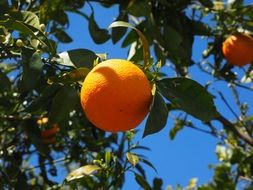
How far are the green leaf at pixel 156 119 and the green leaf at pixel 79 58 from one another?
0.25 meters

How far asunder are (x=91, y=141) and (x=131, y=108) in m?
1.54

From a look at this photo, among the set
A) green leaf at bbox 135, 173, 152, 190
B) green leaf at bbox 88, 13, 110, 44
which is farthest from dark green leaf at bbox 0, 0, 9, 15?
green leaf at bbox 88, 13, 110, 44

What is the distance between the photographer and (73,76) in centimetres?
125

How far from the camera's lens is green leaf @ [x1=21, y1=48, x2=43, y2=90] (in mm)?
1203

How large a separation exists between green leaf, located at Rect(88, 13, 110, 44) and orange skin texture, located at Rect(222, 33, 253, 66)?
0.64 metres

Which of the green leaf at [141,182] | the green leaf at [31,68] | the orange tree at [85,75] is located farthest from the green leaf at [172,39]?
the green leaf at [31,68]

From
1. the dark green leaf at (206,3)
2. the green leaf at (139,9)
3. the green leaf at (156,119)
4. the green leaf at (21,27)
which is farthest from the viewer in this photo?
the dark green leaf at (206,3)

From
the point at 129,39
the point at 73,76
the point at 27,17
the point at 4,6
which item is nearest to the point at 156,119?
the point at 73,76

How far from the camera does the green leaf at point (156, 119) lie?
1084 millimetres

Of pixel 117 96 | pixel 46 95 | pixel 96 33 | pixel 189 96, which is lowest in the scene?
pixel 46 95

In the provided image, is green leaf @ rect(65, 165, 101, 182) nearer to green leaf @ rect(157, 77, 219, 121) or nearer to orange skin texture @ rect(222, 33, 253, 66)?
green leaf @ rect(157, 77, 219, 121)

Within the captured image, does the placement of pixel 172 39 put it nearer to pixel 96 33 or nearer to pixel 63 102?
pixel 96 33

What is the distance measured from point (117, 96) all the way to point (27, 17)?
41 cm

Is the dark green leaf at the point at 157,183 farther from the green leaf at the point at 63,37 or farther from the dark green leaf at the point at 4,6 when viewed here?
the dark green leaf at the point at 4,6
